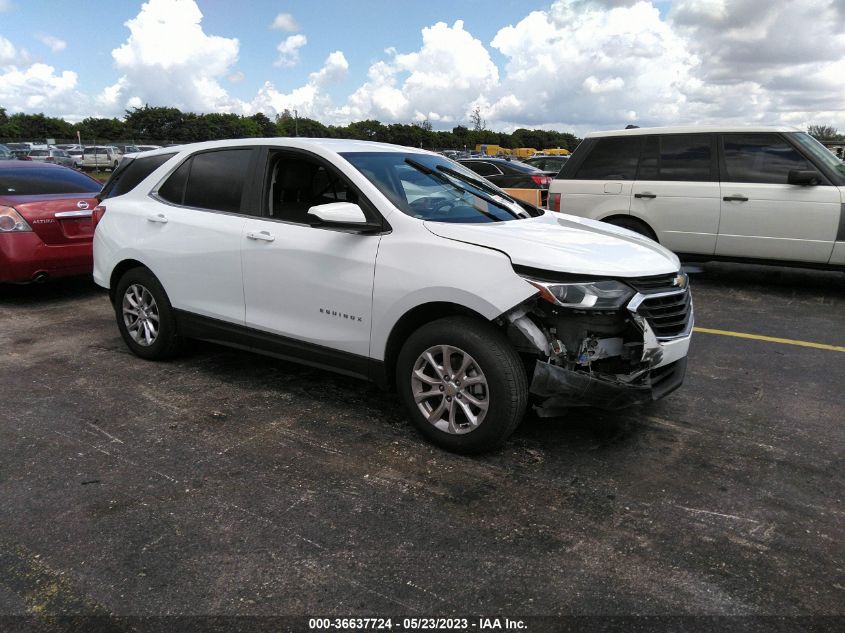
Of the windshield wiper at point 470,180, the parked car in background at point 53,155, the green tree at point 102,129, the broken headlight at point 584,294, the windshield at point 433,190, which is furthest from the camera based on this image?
the green tree at point 102,129

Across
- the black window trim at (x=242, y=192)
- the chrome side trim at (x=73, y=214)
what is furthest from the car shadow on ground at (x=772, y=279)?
the chrome side trim at (x=73, y=214)

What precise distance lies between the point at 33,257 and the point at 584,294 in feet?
19.6

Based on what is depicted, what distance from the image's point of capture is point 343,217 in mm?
→ 3725

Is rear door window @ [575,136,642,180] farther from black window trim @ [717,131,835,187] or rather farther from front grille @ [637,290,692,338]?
front grille @ [637,290,692,338]

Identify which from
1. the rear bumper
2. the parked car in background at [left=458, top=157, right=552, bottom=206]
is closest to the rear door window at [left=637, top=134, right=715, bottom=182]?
the parked car in background at [left=458, top=157, right=552, bottom=206]

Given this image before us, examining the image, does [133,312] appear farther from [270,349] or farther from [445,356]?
[445,356]

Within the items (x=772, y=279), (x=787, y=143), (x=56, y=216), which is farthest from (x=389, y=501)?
(x=772, y=279)

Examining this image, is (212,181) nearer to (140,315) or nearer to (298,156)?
(298,156)

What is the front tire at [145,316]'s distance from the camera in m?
4.84

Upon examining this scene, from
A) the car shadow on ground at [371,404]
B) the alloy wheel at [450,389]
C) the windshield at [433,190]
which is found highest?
the windshield at [433,190]

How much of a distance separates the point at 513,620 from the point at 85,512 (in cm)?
199

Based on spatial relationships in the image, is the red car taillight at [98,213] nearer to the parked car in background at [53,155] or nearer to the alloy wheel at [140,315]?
the alloy wheel at [140,315]

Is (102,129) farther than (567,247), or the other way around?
(102,129)

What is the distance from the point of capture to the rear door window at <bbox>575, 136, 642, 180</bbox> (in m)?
8.07
